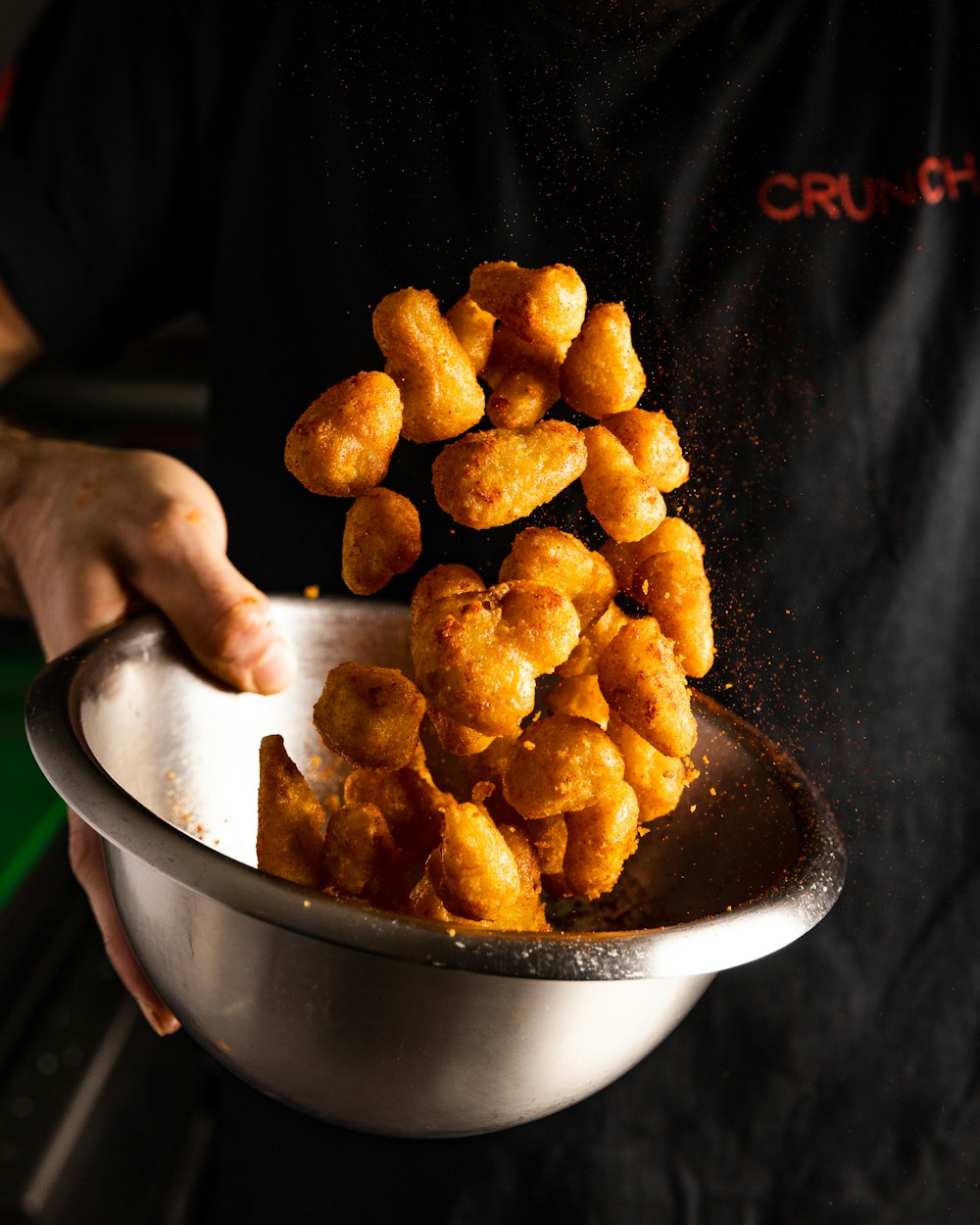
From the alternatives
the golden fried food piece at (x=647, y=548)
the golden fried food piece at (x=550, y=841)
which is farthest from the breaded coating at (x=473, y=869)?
the golden fried food piece at (x=647, y=548)

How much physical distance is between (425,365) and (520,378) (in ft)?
0.25

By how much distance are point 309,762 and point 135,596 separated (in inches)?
7.8

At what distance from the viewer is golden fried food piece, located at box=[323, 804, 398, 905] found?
67 cm

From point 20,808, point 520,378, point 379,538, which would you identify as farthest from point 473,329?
point 20,808

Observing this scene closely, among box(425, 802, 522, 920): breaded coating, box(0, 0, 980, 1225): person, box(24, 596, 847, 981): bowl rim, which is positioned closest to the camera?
box(24, 596, 847, 981): bowl rim

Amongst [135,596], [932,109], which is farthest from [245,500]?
[932,109]

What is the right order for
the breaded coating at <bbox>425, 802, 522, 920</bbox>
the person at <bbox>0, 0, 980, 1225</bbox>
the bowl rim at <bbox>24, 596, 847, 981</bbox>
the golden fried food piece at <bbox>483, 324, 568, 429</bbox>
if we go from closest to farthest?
the bowl rim at <bbox>24, 596, 847, 981</bbox> → the breaded coating at <bbox>425, 802, 522, 920</bbox> → the golden fried food piece at <bbox>483, 324, 568, 429</bbox> → the person at <bbox>0, 0, 980, 1225</bbox>

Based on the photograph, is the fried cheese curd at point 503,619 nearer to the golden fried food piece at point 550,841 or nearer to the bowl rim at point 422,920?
the golden fried food piece at point 550,841

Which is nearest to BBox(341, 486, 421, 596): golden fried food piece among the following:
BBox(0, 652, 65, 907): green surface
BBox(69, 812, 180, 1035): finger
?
BBox(69, 812, 180, 1035): finger

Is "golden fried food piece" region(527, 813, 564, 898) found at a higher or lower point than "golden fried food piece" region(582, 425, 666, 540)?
lower

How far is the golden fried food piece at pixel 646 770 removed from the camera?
2.45 feet

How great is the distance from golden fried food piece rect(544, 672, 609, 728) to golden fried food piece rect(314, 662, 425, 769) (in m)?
0.15

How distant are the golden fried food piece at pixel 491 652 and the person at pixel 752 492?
0.85 ft

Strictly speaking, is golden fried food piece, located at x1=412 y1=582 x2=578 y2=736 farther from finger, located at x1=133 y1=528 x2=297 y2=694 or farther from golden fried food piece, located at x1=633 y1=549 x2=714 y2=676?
finger, located at x1=133 y1=528 x2=297 y2=694
